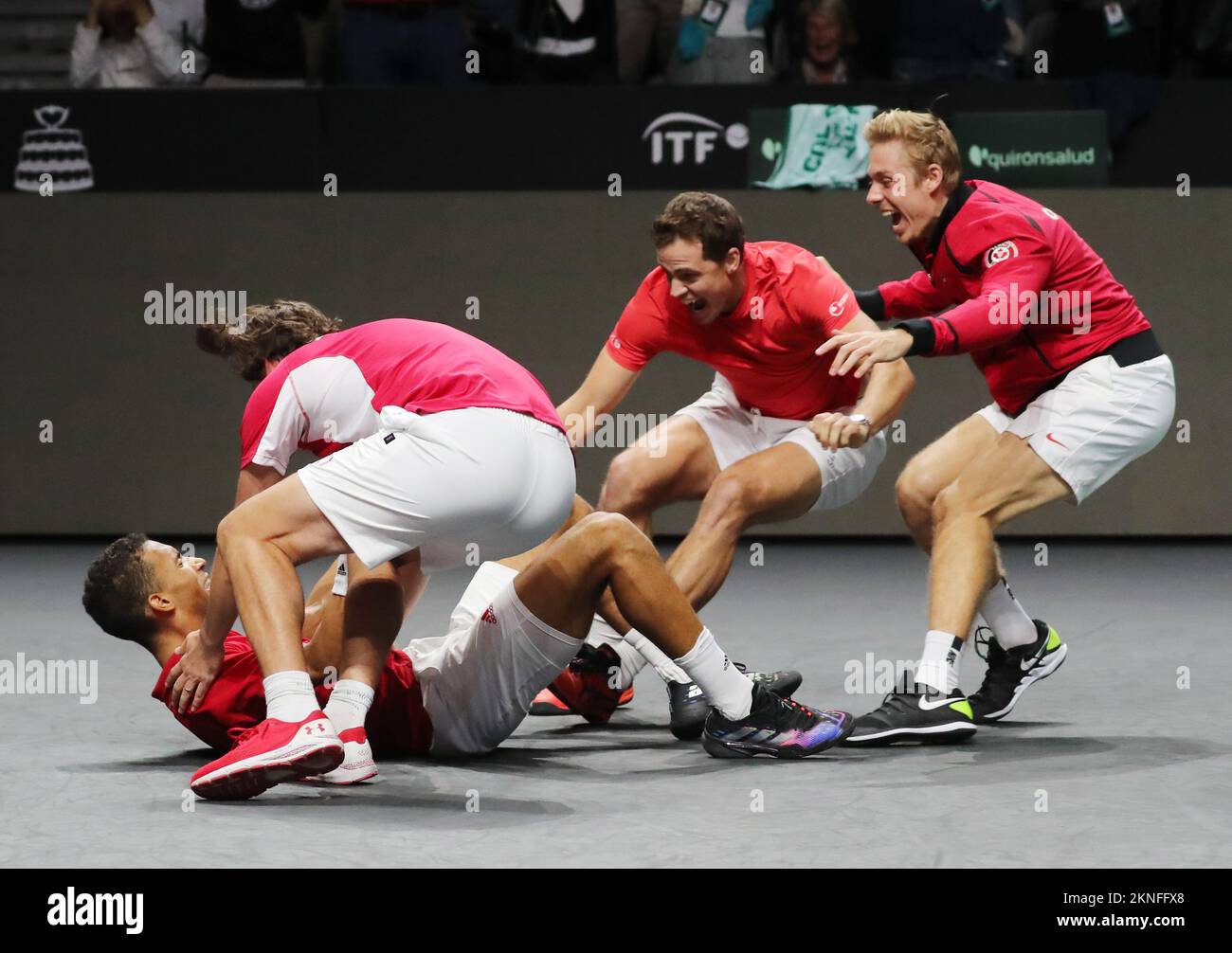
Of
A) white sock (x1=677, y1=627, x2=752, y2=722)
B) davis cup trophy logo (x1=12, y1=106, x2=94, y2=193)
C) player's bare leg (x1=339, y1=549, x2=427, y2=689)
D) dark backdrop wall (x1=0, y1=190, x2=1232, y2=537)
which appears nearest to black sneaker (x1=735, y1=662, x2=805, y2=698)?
white sock (x1=677, y1=627, x2=752, y2=722)

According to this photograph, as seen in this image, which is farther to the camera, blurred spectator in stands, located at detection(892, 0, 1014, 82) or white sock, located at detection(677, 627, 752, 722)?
blurred spectator in stands, located at detection(892, 0, 1014, 82)

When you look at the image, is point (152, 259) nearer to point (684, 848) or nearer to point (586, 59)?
point (586, 59)

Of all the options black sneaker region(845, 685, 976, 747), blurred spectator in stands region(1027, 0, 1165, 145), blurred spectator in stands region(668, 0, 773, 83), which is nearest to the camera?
black sneaker region(845, 685, 976, 747)

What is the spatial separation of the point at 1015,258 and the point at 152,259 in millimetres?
5746

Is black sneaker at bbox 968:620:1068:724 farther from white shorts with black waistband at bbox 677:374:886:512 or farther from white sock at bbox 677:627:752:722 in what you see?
white sock at bbox 677:627:752:722

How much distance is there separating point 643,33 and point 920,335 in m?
5.20

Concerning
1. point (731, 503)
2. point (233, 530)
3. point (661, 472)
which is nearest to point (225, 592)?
point (233, 530)

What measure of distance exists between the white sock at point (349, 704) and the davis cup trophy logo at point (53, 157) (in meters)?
5.70

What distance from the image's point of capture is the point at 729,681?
413 cm

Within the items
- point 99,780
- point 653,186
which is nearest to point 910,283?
point 99,780

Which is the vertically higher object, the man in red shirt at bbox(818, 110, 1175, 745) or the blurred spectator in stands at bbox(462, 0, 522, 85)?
the blurred spectator in stands at bbox(462, 0, 522, 85)

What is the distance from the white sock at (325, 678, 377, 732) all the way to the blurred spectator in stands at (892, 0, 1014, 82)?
577cm

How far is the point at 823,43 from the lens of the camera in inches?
344

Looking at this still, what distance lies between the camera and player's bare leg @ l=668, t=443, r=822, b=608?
4758 mm
